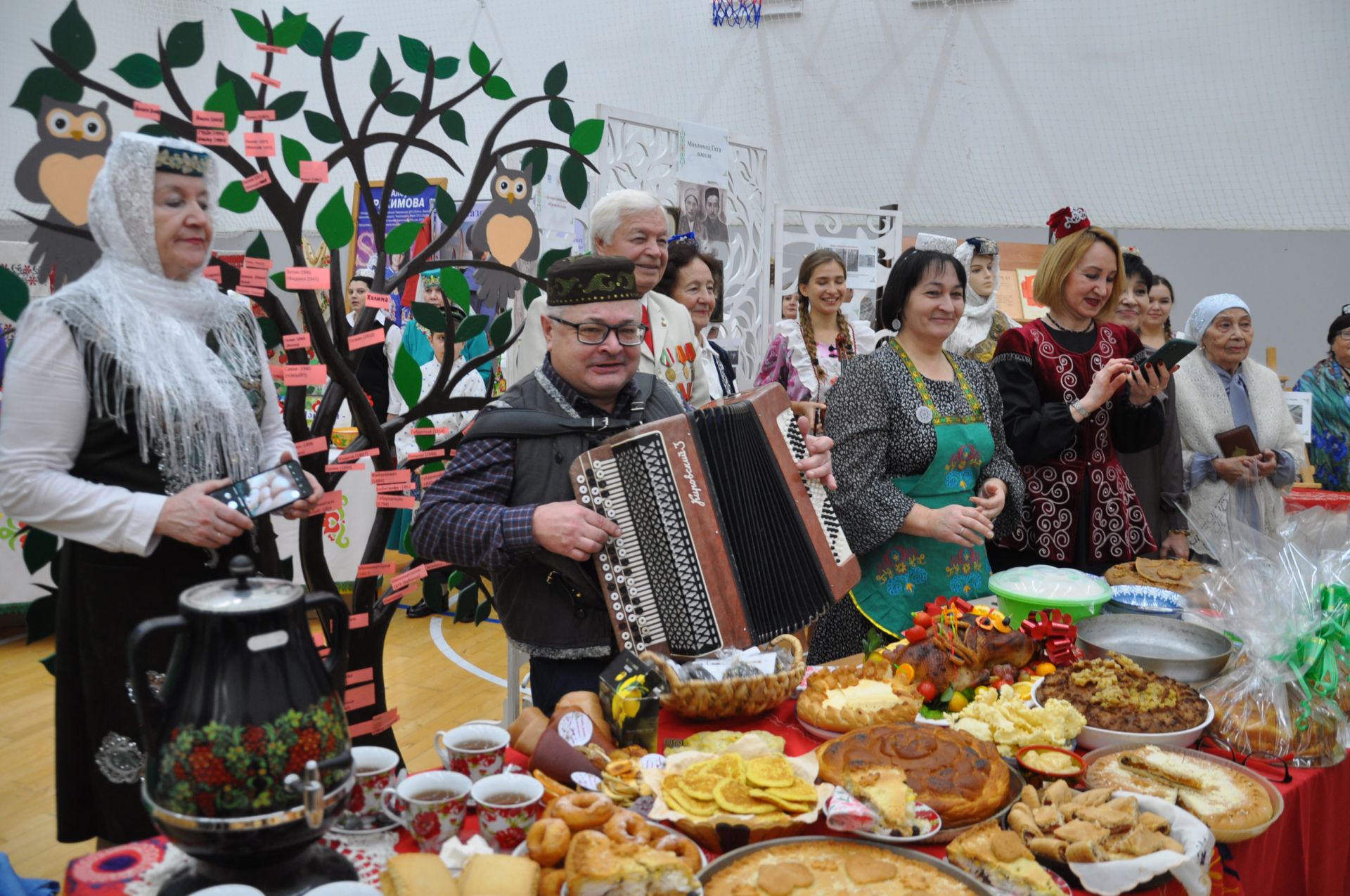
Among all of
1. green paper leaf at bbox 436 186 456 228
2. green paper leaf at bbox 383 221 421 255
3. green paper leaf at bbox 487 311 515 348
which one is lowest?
green paper leaf at bbox 487 311 515 348

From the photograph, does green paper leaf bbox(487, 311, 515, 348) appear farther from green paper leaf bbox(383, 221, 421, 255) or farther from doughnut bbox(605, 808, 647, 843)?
doughnut bbox(605, 808, 647, 843)

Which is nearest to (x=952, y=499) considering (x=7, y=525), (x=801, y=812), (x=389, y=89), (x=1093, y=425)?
(x=1093, y=425)

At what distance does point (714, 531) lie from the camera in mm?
1929

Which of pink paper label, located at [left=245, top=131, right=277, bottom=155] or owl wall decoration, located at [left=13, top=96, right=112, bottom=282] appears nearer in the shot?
owl wall decoration, located at [left=13, top=96, right=112, bottom=282]

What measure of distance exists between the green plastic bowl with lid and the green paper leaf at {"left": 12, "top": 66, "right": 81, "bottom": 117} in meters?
2.41

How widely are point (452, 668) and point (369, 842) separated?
3540 mm

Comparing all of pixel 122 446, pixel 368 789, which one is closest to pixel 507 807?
pixel 368 789

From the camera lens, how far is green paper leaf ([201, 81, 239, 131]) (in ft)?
7.57

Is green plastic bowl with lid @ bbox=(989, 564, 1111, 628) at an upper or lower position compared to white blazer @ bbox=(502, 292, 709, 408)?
lower

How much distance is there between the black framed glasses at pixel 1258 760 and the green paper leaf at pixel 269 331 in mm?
2399

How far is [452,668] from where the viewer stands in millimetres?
4676

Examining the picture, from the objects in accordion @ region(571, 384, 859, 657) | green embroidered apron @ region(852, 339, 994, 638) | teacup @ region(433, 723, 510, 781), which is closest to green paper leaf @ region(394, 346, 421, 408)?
accordion @ region(571, 384, 859, 657)

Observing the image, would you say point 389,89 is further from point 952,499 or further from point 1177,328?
point 1177,328

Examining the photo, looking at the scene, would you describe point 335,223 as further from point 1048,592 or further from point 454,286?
point 1048,592
